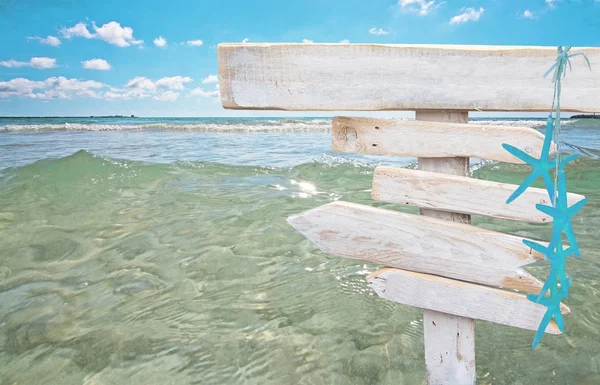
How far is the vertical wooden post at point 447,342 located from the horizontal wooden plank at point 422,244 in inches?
4.6

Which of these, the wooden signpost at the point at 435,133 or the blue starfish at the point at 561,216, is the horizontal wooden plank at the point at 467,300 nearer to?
the wooden signpost at the point at 435,133

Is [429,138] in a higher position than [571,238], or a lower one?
higher

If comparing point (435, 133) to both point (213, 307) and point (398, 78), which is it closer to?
point (398, 78)

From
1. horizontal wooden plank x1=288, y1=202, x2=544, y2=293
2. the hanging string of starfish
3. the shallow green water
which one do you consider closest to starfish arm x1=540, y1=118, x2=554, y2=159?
the hanging string of starfish

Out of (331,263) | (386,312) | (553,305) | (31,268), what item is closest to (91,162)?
(31,268)

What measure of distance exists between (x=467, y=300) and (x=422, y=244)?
0.33 m

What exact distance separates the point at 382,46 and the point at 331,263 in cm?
285

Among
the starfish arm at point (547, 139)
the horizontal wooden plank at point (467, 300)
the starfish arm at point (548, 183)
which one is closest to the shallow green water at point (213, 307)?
the horizontal wooden plank at point (467, 300)

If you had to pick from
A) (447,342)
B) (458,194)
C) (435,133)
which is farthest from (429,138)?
(447,342)

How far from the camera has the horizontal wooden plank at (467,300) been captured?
177cm

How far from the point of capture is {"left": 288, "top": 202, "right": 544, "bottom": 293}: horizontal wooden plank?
1723 millimetres

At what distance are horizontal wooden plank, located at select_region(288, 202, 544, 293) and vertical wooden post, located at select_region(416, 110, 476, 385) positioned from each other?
0.38 feet

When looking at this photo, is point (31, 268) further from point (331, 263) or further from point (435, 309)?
point (435, 309)

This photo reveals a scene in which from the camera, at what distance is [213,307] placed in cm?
335
